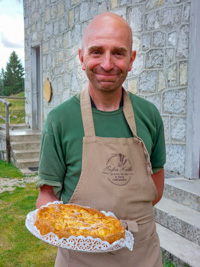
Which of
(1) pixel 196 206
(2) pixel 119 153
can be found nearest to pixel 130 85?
(1) pixel 196 206

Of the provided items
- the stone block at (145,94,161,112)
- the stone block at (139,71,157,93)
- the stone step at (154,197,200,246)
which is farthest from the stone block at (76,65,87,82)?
the stone step at (154,197,200,246)

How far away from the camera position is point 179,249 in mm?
2686

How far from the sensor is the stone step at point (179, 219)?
9.27 ft

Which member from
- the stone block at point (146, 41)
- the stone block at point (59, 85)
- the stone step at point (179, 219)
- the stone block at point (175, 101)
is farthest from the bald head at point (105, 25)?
the stone block at point (59, 85)

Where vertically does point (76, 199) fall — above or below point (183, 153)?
above

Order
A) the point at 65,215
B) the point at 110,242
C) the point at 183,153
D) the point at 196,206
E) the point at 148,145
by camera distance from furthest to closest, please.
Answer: the point at 183,153
the point at 196,206
the point at 148,145
the point at 65,215
the point at 110,242

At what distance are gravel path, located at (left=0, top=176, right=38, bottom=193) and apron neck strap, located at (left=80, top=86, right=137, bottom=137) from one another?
4.60 metres

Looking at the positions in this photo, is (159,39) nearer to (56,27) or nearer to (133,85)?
(133,85)

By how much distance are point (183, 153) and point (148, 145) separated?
2665mm

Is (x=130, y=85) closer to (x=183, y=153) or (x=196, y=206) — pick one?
(x=183, y=153)

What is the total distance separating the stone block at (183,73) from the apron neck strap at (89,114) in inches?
104

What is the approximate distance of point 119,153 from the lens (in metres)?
1.21

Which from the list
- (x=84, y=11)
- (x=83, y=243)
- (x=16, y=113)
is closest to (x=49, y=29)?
(x=84, y=11)

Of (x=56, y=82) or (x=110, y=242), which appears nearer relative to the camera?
(x=110, y=242)
